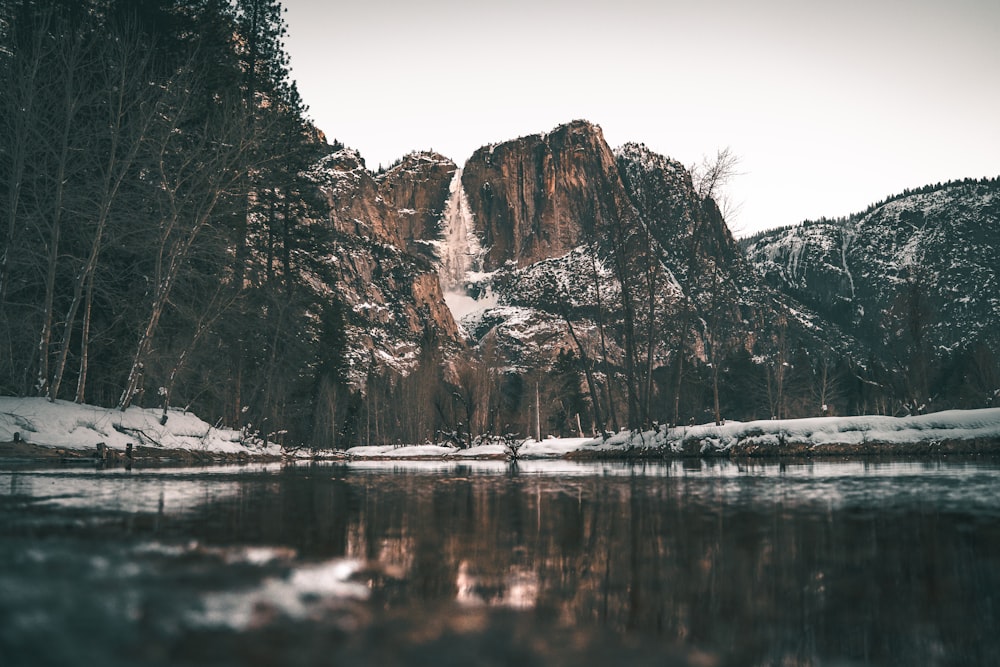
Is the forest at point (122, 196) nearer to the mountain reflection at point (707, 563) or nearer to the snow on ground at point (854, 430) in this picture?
the mountain reflection at point (707, 563)

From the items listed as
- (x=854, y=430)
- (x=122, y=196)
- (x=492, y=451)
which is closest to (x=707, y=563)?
(x=854, y=430)

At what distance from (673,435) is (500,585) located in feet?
75.3

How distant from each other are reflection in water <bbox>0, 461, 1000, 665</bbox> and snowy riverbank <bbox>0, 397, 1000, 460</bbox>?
1174cm

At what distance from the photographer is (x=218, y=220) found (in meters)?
28.7

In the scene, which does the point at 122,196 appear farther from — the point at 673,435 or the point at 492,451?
the point at 492,451

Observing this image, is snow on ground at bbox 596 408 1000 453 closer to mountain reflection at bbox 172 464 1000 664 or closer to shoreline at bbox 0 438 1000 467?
shoreline at bbox 0 438 1000 467

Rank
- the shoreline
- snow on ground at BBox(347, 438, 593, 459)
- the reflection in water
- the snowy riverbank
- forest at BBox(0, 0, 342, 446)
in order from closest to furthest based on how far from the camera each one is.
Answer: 1. the reflection in water
2. the shoreline
3. the snowy riverbank
4. forest at BBox(0, 0, 342, 446)
5. snow on ground at BBox(347, 438, 593, 459)

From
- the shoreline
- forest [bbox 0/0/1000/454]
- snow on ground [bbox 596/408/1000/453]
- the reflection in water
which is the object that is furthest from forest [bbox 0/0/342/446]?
snow on ground [bbox 596/408/1000/453]

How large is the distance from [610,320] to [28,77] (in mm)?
24307

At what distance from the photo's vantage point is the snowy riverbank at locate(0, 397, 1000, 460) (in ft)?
50.9

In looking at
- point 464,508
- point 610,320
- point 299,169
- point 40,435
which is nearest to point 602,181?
point 610,320

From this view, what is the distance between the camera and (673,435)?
24750 mm

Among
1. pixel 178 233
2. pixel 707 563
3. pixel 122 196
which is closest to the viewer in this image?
pixel 707 563

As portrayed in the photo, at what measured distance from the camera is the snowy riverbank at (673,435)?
1550 cm
